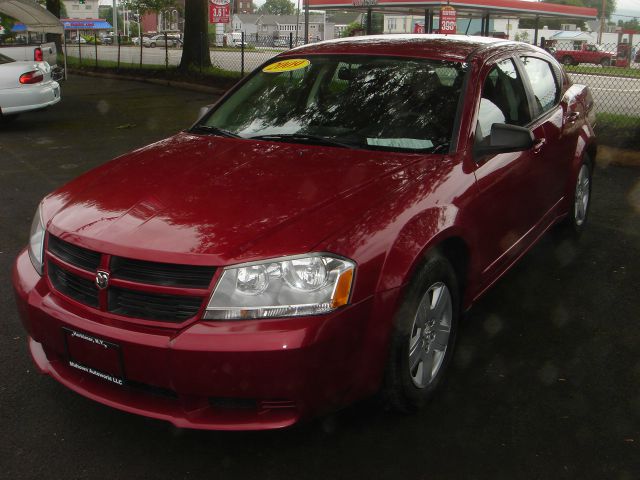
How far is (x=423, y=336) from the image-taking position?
10.5 feet

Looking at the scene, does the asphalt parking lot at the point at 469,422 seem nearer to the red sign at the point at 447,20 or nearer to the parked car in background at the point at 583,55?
the red sign at the point at 447,20

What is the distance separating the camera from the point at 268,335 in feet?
8.35

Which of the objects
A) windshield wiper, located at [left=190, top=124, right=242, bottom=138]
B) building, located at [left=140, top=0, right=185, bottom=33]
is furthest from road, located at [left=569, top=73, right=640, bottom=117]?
building, located at [left=140, top=0, right=185, bottom=33]

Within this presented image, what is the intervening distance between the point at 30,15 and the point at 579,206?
16561mm

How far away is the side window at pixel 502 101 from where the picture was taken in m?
3.89

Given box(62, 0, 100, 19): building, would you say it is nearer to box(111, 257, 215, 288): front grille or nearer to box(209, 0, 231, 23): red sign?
box(209, 0, 231, 23): red sign

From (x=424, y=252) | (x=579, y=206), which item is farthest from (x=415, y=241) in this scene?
(x=579, y=206)

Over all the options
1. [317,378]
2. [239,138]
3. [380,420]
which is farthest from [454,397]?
[239,138]

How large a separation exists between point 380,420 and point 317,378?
0.69m

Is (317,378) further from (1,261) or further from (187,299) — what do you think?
(1,261)

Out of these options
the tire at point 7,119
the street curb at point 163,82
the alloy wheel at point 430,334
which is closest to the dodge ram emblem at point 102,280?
the alloy wheel at point 430,334

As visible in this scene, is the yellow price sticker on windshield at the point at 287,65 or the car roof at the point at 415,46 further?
the yellow price sticker on windshield at the point at 287,65

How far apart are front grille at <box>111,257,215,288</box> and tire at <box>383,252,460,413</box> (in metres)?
0.79

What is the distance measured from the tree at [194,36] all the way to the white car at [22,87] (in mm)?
7541
